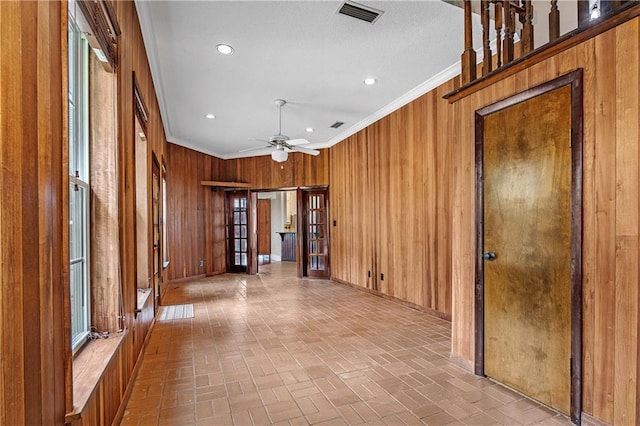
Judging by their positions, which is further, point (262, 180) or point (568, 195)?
point (262, 180)

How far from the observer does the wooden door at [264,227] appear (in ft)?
35.6

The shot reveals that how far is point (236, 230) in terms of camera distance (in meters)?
8.28

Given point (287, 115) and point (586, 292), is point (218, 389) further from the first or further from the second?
point (287, 115)

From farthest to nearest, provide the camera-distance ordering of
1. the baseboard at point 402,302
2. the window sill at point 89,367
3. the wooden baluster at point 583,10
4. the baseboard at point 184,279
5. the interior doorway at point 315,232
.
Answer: the interior doorway at point 315,232 → the baseboard at point 184,279 → the baseboard at point 402,302 → the wooden baluster at point 583,10 → the window sill at point 89,367

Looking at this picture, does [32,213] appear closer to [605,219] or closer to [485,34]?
[605,219]

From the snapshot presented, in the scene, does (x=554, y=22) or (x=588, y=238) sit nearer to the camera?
(x=588, y=238)

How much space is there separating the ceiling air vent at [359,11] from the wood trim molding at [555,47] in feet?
3.22

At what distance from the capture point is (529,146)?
2.31 meters

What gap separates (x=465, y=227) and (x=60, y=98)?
2713 millimetres

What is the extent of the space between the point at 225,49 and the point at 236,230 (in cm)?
535

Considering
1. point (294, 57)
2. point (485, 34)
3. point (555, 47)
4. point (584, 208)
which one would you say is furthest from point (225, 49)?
point (584, 208)

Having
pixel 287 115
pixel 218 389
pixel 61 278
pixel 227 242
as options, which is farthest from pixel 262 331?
pixel 227 242

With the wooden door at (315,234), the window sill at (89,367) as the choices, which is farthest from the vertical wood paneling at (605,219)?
the wooden door at (315,234)

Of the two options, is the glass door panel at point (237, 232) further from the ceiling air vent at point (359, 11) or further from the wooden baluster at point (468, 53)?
the wooden baluster at point (468, 53)
